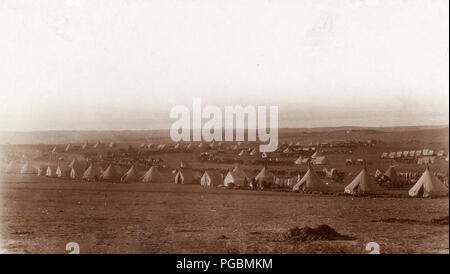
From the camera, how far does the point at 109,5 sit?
7098mm

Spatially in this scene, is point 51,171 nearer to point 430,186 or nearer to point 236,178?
point 236,178

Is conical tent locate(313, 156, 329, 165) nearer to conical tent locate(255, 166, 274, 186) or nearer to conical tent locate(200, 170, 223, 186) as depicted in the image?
conical tent locate(255, 166, 274, 186)

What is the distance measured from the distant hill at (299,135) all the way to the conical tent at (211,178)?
27.0 inches

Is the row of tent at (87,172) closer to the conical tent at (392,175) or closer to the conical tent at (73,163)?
the conical tent at (73,163)

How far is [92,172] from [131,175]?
54cm

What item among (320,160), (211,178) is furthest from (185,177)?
(320,160)

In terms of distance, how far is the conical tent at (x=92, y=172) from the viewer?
752cm

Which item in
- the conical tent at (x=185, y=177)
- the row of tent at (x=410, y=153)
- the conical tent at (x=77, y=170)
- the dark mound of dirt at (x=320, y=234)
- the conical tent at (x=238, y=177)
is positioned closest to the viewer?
the row of tent at (x=410, y=153)

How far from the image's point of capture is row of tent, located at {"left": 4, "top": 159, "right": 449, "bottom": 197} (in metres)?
6.98

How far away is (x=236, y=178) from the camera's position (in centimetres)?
731

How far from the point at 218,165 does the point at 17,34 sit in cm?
308

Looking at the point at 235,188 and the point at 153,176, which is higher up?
the point at 153,176

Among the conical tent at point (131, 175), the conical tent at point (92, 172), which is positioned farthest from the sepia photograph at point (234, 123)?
the conical tent at point (92, 172)

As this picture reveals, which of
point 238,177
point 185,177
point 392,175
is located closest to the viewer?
point 392,175
